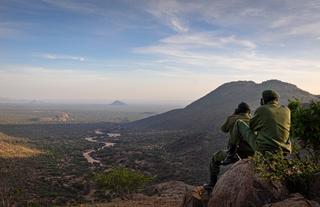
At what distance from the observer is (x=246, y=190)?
884 cm

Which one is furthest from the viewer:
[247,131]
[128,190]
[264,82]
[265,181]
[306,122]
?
[264,82]

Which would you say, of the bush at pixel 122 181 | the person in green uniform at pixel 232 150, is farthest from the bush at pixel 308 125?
the bush at pixel 122 181

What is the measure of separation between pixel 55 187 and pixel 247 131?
46.8m

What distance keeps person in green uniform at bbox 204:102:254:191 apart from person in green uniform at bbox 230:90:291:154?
77cm

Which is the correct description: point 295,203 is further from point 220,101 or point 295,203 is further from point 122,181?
point 220,101

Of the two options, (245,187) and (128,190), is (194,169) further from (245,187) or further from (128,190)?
(245,187)

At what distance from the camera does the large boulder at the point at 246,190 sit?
28.4 ft

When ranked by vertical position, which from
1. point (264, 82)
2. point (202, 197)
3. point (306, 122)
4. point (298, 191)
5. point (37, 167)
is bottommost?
point (37, 167)

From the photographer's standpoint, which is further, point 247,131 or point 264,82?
point 264,82

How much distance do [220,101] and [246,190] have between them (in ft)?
520

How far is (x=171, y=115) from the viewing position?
182 m

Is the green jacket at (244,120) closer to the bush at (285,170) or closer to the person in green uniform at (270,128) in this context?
the person in green uniform at (270,128)

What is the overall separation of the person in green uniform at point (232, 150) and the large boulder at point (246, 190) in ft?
3.15

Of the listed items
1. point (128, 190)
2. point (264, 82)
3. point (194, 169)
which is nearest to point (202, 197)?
point (128, 190)
